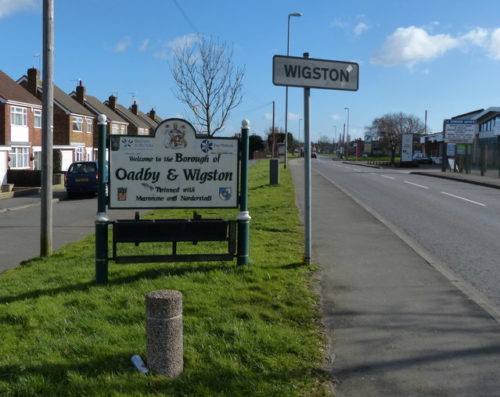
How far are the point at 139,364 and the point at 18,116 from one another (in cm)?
3430

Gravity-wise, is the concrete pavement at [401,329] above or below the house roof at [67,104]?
below

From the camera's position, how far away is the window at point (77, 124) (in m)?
45.2

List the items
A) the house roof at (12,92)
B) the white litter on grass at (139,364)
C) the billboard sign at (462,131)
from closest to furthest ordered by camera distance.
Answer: the white litter on grass at (139,364) → the house roof at (12,92) → the billboard sign at (462,131)

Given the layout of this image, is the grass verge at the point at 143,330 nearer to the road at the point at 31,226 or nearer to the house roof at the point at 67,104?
the road at the point at 31,226

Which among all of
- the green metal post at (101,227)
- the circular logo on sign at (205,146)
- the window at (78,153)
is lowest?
the green metal post at (101,227)

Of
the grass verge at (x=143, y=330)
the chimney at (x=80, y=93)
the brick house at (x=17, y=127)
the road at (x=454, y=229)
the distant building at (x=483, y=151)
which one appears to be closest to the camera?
the grass verge at (x=143, y=330)

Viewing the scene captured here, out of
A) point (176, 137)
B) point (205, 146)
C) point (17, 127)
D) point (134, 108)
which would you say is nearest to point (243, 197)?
point (205, 146)

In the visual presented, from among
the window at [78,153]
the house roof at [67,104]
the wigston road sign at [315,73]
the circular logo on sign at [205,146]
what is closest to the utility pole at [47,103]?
the circular logo on sign at [205,146]

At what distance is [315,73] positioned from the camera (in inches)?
264

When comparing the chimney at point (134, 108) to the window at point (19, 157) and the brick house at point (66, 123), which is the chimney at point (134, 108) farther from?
the window at point (19, 157)

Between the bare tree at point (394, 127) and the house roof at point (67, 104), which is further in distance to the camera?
the bare tree at point (394, 127)

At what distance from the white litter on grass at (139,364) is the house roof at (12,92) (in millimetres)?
32551

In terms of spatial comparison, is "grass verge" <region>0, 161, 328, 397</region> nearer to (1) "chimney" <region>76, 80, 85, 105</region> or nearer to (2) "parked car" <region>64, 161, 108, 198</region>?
(2) "parked car" <region>64, 161, 108, 198</region>

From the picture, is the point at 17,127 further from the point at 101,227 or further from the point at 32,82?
the point at 101,227
